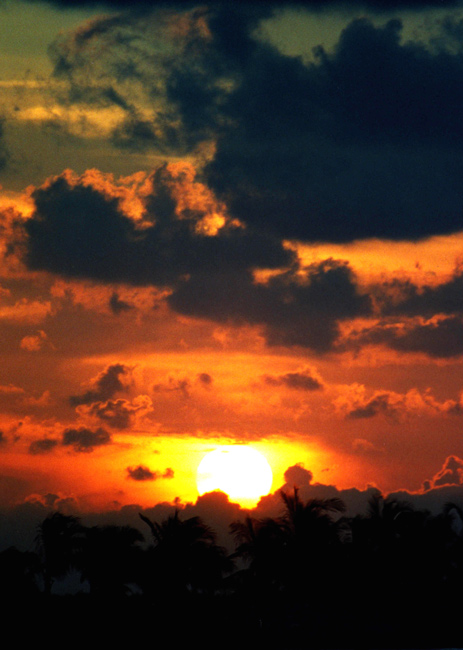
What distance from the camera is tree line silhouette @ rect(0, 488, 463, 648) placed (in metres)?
47.8

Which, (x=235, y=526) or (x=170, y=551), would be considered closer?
(x=170, y=551)

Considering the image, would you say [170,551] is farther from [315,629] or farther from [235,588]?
[315,629]

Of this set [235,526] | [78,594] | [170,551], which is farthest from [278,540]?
[78,594]

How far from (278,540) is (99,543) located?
10684 mm

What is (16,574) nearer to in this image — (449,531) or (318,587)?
(318,587)

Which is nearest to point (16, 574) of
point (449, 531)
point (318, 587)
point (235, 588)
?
point (235, 588)

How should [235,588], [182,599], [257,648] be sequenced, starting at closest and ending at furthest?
1. [257,648]
2. [182,599]
3. [235,588]

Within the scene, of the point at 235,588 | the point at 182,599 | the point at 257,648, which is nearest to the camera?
the point at 257,648

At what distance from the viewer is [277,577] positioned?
184ft

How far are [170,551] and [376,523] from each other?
13.4 m

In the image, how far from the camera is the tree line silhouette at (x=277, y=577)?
4775 cm

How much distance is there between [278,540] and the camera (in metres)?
56.4

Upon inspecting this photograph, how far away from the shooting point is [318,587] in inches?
2162

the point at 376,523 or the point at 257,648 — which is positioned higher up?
the point at 376,523
